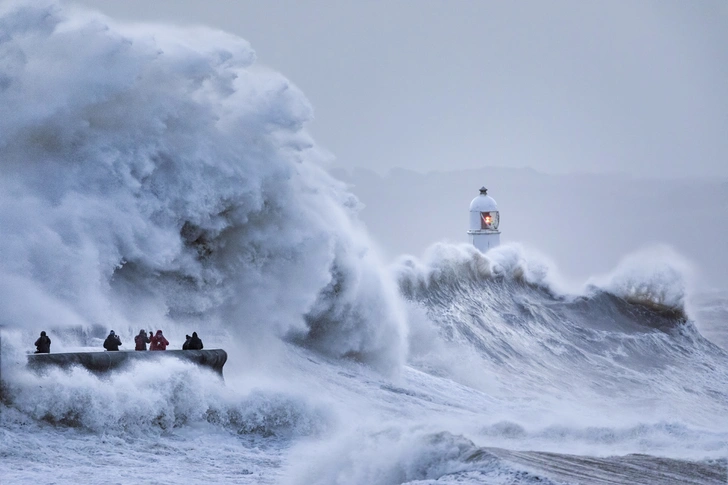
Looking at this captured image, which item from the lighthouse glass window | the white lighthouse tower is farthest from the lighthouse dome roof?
the lighthouse glass window

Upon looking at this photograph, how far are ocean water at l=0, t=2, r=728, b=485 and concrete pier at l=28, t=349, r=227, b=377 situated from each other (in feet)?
0.44

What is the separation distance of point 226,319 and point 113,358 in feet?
16.0

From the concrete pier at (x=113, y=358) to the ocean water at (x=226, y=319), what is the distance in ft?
0.44

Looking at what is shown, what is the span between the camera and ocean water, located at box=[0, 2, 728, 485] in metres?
10.4

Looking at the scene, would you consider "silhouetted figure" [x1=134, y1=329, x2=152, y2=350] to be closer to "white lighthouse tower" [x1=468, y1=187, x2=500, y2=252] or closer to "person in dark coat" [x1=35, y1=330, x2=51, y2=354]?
"person in dark coat" [x1=35, y1=330, x2=51, y2=354]

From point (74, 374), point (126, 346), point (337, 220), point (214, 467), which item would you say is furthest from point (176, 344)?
point (337, 220)

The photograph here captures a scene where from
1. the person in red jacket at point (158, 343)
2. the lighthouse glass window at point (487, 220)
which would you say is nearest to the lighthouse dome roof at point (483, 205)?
the lighthouse glass window at point (487, 220)

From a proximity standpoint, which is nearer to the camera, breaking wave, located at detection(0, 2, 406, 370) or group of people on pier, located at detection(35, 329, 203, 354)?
group of people on pier, located at detection(35, 329, 203, 354)

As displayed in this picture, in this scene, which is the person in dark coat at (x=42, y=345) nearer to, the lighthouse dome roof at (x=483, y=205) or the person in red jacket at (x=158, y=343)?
the person in red jacket at (x=158, y=343)

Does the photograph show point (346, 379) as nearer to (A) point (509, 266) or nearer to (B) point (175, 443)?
(B) point (175, 443)

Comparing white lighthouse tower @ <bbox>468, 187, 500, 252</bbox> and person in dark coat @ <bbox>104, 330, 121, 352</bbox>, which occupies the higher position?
white lighthouse tower @ <bbox>468, 187, 500, 252</bbox>

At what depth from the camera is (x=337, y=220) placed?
19.5 m

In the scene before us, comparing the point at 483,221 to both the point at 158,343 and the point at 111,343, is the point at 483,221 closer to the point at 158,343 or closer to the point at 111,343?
the point at 158,343

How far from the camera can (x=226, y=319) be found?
53.7 feet
